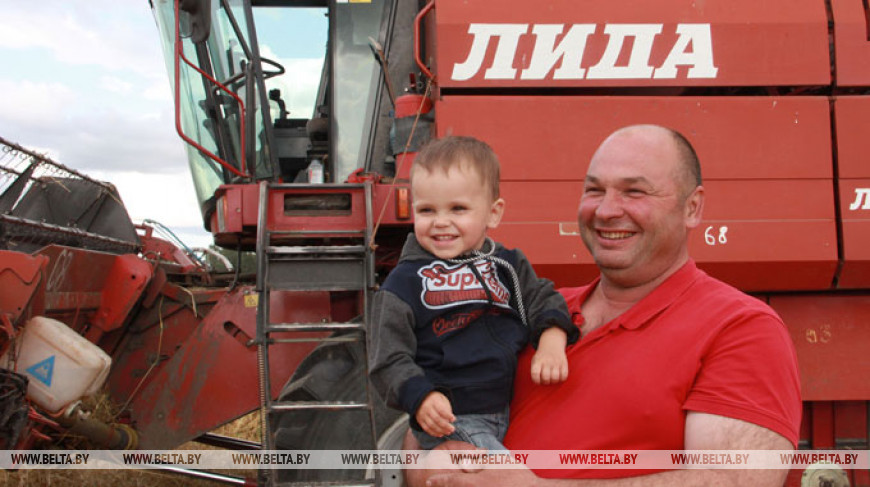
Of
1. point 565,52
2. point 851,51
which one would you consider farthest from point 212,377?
point 851,51

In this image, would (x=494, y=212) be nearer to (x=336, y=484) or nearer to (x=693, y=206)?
(x=693, y=206)

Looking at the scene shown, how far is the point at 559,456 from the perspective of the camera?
5.52ft

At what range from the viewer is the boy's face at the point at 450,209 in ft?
6.09

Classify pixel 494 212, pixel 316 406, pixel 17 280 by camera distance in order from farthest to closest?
1. pixel 17 280
2. pixel 316 406
3. pixel 494 212

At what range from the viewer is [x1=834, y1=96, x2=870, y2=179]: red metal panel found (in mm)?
3545

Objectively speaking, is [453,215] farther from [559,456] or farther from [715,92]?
[715,92]

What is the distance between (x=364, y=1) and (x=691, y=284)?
310 cm

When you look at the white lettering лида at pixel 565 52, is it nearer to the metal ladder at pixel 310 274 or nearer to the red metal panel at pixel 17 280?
the metal ladder at pixel 310 274

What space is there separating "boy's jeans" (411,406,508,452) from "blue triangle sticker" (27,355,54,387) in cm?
264

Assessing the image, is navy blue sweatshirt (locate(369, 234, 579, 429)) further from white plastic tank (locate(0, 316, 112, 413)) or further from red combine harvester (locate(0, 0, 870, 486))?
white plastic tank (locate(0, 316, 112, 413))

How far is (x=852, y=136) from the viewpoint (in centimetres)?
355

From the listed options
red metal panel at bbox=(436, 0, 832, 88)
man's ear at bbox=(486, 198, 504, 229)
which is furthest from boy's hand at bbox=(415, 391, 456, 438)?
red metal panel at bbox=(436, 0, 832, 88)

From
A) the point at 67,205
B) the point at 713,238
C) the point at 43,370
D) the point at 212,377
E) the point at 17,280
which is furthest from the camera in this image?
the point at 67,205

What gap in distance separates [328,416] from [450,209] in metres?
1.67
